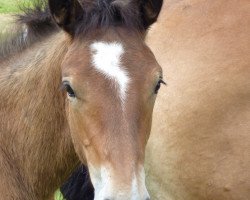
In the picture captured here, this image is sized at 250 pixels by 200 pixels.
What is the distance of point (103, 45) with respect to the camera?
3494 millimetres

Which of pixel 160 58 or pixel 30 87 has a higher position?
pixel 30 87

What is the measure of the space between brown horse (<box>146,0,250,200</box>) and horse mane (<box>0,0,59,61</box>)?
1024mm

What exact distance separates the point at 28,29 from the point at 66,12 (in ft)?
2.17

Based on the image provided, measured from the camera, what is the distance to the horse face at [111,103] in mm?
3297

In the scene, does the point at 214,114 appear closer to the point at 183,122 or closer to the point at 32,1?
the point at 183,122

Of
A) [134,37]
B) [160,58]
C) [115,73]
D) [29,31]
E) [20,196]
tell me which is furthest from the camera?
[160,58]

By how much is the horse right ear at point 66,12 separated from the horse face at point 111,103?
0.53 ft

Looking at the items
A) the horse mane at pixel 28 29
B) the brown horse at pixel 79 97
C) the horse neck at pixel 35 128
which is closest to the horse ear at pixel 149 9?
the brown horse at pixel 79 97

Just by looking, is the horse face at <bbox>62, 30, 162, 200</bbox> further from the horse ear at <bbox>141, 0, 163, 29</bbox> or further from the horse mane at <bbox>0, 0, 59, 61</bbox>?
the horse mane at <bbox>0, 0, 59, 61</bbox>

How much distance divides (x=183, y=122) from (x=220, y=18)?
830mm

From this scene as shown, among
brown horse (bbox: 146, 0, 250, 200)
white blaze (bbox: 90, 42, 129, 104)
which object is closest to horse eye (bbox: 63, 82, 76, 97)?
white blaze (bbox: 90, 42, 129, 104)

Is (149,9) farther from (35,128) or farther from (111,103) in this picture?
(35,128)

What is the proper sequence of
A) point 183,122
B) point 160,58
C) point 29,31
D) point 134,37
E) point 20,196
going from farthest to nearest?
point 160,58 < point 183,122 < point 29,31 < point 20,196 < point 134,37

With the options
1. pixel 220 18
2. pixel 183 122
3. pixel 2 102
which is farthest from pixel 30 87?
pixel 220 18
